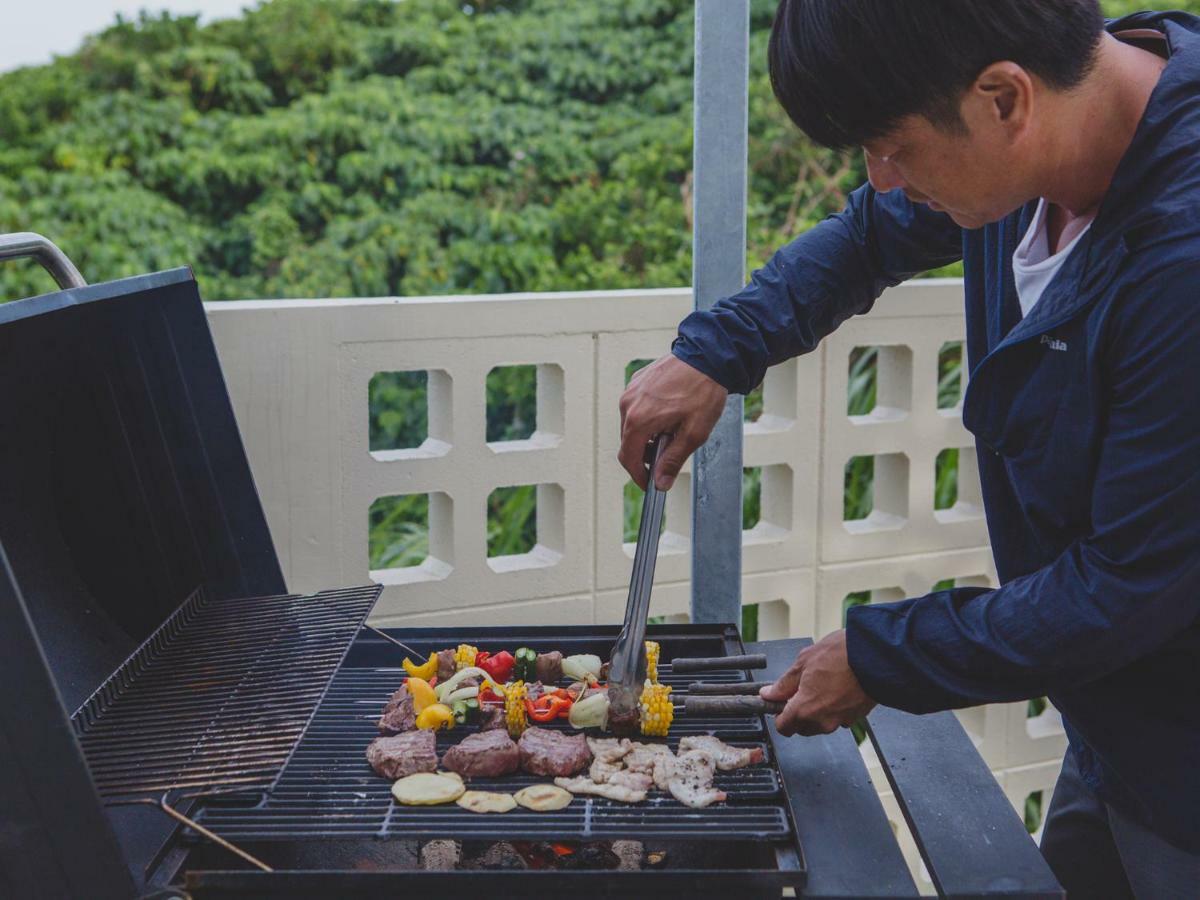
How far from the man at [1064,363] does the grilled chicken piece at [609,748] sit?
0.83 feet

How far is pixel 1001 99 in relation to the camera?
59.3 inches

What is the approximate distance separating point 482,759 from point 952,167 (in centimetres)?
103

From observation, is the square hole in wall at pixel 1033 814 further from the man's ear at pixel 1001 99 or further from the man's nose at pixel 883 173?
the man's ear at pixel 1001 99

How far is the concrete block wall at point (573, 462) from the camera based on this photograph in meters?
2.91

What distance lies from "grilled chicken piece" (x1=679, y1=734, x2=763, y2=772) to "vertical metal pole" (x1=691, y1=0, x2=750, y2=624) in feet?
2.17

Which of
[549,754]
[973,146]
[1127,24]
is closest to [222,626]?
[549,754]

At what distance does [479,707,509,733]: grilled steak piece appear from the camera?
205 cm

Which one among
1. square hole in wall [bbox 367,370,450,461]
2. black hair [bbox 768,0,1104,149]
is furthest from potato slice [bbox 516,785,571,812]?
square hole in wall [bbox 367,370,450,461]

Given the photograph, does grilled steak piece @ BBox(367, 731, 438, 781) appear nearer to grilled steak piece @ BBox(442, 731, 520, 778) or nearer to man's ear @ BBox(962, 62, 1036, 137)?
grilled steak piece @ BBox(442, 731, 520, 778)

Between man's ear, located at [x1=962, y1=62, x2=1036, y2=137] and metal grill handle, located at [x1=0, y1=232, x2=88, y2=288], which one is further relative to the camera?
metal grill handle, located at [x1=0, y1=232, x2=88, y2=288]

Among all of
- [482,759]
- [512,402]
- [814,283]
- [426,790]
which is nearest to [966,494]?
[814,283]

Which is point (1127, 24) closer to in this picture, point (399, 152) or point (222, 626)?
point (222, 626)

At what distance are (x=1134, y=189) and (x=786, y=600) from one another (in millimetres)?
2088

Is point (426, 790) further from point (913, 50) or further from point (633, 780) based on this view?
point (913, 50)
